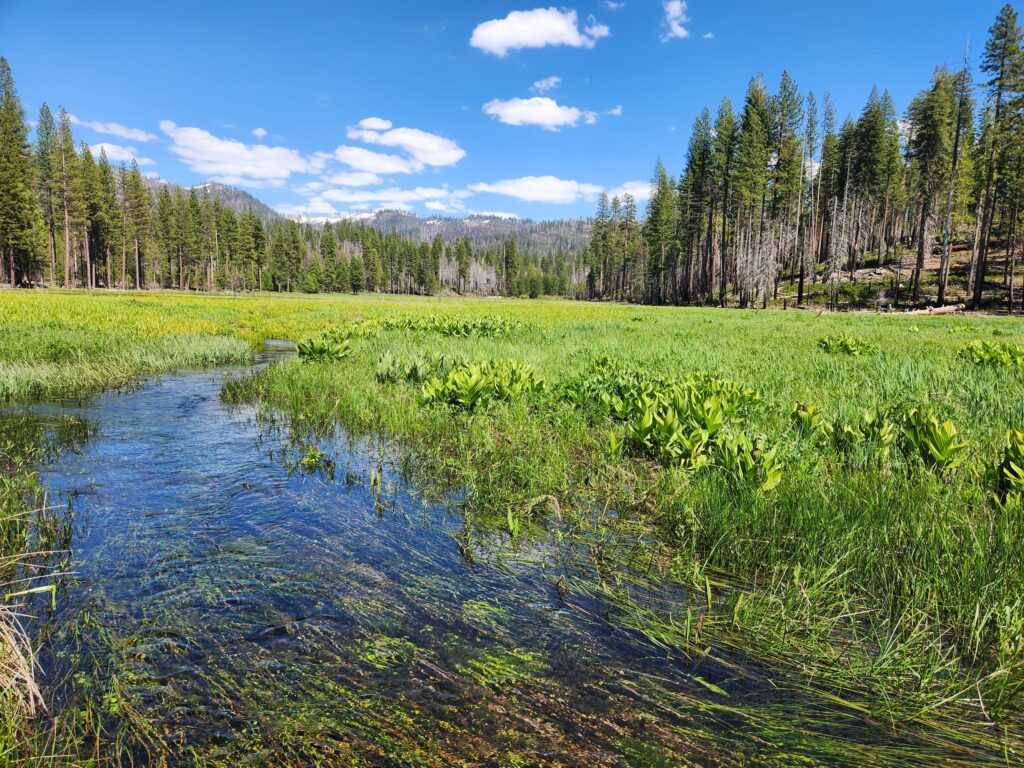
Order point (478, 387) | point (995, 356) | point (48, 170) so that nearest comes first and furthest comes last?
point (478, 387) < point (995, 356) < point (48, 170)

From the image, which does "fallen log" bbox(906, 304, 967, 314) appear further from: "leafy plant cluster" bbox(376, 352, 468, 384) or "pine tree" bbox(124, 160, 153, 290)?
"pine tree" bbox(124, 160, 153, 290)

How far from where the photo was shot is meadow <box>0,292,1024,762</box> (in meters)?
2.54

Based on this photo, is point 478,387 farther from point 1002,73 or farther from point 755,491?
point 1002,73

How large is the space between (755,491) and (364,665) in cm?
313

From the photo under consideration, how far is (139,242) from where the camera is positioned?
251ft

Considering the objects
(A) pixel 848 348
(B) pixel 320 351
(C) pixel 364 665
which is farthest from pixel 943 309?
(C) pixel 364 665

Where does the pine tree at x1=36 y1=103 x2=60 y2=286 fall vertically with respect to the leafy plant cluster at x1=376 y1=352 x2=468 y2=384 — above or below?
above

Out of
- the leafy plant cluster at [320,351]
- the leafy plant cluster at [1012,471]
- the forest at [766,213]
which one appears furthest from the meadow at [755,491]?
the forest at [766,213]

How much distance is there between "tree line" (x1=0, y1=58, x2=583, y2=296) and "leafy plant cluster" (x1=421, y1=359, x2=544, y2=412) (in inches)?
2670

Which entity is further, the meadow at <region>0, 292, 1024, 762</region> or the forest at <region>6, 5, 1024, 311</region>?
the forest at <region>6, 5, 1024, 311</region>

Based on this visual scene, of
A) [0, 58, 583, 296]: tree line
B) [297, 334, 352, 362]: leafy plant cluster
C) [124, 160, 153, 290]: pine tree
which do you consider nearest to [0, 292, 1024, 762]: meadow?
[297, 334, 352, 362]: leafy plant cluster

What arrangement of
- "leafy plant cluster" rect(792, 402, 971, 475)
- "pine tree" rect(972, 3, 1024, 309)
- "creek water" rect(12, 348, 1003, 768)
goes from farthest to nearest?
"pine tree" rect(972, 3, 1024, 309)
"leafy plant cluster" rect(792, 402, 971, 475)
"creek water" rect(12, 348, 1003, 768)

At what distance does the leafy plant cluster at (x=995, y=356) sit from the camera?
908 cm

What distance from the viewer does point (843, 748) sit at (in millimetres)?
2045
